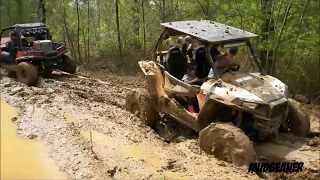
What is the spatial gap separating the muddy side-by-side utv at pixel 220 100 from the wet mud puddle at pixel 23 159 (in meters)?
2.34

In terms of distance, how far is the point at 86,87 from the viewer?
10422 millimetres

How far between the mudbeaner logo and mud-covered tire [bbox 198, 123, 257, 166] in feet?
0.39

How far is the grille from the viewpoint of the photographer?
5.46m

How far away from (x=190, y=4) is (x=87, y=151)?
1021cm

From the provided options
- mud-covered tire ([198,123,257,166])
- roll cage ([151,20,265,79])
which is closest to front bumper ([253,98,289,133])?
mud-covered tire ([198,123,257,166])

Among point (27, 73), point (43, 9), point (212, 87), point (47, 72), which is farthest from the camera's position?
point (43, 9)

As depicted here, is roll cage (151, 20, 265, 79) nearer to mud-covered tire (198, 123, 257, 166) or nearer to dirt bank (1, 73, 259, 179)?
mud-covered tire (198, 123, 257, 166)

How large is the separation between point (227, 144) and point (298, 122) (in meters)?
1.71

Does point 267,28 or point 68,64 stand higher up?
point 267,28

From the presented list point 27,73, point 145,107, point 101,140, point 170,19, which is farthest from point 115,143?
point 170,19

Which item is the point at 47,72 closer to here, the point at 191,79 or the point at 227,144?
the point at 191,79

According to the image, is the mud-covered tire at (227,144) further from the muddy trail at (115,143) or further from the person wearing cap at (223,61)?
the person wearing cap at (223,61)

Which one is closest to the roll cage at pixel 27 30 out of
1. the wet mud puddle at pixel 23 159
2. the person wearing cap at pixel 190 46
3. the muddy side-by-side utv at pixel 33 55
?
the muddy side-by-side utv at pixel 33 55

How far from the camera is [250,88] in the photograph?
585 cm
